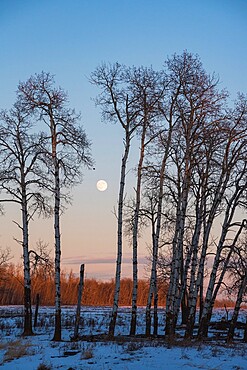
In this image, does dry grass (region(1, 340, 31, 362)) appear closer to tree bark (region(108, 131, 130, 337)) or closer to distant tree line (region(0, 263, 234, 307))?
tree bark (region(108, 131, 130, 337))

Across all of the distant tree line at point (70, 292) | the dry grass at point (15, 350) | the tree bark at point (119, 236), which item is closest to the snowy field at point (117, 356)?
the dry grass at point (15, 350)

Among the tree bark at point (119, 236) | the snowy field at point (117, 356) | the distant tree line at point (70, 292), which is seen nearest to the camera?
the snowy field at point (117, 356)

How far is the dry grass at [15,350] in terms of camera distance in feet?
49.5

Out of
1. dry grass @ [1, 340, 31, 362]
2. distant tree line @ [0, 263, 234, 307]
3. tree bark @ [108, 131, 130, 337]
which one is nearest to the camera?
dry grass @ [1, 340, 31, 362]

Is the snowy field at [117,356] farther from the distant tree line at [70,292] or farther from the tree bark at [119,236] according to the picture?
the distant tree line at [70,292]

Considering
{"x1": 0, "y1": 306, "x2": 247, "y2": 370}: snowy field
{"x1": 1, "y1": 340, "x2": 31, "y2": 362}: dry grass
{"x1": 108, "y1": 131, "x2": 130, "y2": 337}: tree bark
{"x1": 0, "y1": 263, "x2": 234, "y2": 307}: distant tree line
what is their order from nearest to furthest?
{"x1": 0, "y1": 306, "x2": 247, "y2": 370}: snowy field
{"x1": 1, "y1": 340, "x2": 31, "y2": 362}: dry grass
{"x1": 108, "y1": 131, "x2": 130, "y2": 337}: tree bark
{"x1": 0, "y1": 263, "x2": 234, "y2": 307}: distant tree line

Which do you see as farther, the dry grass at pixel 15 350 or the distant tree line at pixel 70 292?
the distant tree line at pixel 70 292

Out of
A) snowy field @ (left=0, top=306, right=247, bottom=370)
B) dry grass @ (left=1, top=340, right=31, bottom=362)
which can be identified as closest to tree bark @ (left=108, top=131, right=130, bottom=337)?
snowy field @ (left=0, top=306, right=247, bottom=370)

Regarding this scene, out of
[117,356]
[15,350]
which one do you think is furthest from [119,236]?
[117,356]

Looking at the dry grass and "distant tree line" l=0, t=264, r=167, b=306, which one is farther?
"distant tree line" l=0, t=264, r=167, b=306

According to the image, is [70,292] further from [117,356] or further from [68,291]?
[117,356]

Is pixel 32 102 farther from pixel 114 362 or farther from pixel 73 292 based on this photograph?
pixel 73 292

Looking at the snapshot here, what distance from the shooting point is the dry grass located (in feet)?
49.5

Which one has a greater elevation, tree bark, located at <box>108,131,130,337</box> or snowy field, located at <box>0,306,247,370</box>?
tree bark, located at <box>108,131,130,337</box>
